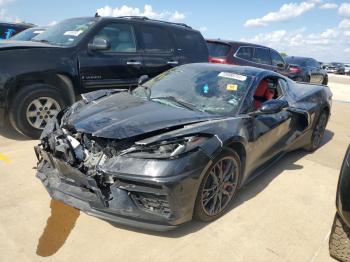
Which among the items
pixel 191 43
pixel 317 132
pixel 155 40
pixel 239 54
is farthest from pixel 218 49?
pixel 317 132

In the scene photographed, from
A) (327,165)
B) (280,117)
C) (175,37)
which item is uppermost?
(175,37)

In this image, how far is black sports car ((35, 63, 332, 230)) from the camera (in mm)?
2770

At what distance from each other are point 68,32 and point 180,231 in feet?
13.5

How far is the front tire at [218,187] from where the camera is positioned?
306 centimetres

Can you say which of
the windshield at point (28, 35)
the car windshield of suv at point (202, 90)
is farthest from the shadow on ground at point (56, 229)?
the windshield at point (28, 35)

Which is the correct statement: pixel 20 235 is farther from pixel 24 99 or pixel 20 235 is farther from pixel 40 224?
pixel 24 99

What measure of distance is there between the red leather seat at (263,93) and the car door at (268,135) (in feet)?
0.37

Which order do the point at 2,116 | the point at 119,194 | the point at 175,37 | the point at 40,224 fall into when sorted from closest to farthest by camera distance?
1. the point at 119,194
2. the point at 40,224
3. the point at 2,116
4. the point at 175,37

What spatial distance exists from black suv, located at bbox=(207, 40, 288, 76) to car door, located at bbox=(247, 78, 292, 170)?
16.3 feet

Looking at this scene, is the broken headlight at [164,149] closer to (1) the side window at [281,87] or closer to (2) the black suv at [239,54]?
(1) the side window at [281,87]

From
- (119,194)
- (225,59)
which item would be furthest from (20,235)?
(225,59)

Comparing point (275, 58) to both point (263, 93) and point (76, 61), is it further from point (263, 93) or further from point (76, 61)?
point (76, 61)

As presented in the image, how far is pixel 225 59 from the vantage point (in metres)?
9.39

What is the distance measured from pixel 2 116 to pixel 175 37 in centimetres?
349
